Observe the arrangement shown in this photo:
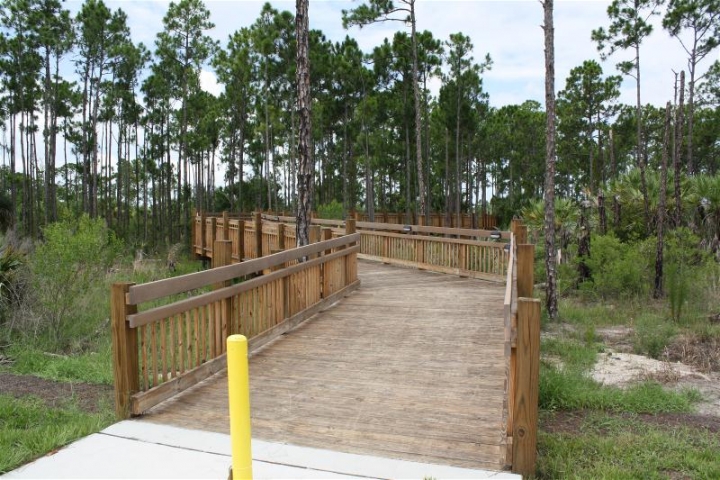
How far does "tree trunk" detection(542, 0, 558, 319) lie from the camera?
1009 centimetres

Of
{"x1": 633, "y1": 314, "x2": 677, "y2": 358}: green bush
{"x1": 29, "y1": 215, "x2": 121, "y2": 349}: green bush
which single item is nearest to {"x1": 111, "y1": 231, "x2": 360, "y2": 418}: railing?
{"x1": 29, "y1": 215, "x2": 121, "y2": 349}: green bush

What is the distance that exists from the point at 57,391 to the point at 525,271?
4.85m

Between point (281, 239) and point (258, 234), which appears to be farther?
point (258, 234)

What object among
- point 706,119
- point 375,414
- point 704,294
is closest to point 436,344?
point 375,414

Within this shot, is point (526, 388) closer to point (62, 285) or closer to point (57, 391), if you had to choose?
point (57, 391)

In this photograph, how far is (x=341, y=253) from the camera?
987cm

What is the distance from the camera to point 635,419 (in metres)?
5.16

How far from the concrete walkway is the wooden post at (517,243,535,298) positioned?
1.95 meters

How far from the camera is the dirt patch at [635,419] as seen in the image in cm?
489

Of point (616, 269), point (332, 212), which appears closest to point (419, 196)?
point (332, 212)

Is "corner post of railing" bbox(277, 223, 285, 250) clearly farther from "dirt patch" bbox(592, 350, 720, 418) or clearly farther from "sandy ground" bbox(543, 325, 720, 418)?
"dirt patch" bbox(592, 350, 720, 418)

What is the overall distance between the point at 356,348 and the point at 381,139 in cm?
2926

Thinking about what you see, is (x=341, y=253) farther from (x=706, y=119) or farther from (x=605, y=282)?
(x=706, y=119)

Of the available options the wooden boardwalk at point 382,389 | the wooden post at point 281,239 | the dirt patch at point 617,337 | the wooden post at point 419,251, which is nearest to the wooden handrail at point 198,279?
the wooden boardwalk at point 382,389
